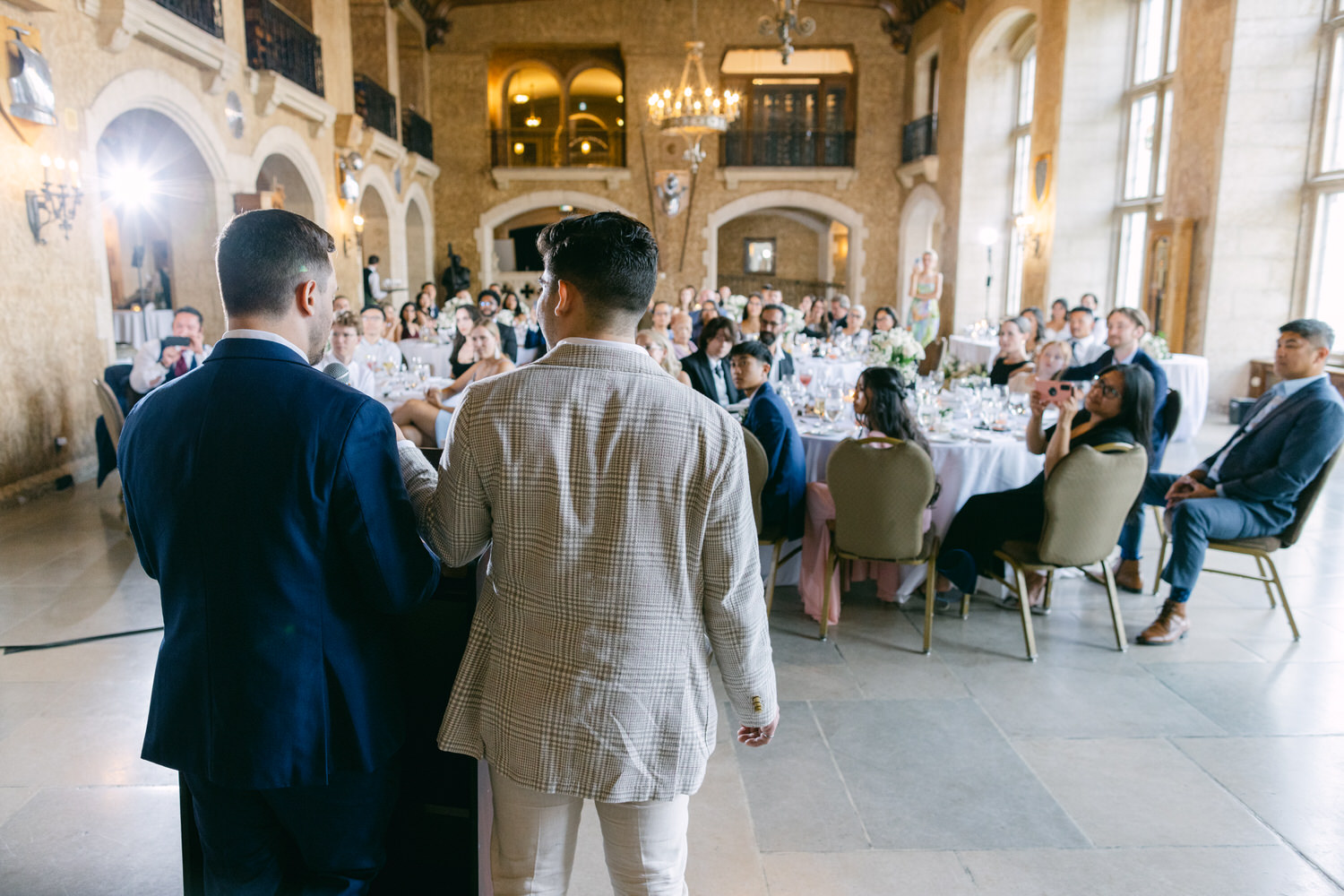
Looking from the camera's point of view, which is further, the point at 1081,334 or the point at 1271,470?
the point at 1081,334

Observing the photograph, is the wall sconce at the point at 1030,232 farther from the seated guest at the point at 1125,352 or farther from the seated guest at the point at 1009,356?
the seated guest at the point at 1125,352

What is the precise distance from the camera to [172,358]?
5262mm

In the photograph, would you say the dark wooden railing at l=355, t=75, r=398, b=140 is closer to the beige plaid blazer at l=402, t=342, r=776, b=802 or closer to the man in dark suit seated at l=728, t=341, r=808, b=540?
the man in dark suit seated at l=728, t=341, r=808, b=540

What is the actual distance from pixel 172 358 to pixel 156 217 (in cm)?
979

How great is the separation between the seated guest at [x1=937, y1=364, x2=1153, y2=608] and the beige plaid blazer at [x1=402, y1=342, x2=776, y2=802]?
2.48m

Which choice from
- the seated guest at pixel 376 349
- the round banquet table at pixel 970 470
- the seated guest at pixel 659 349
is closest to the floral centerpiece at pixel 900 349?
the round banquet table at pixel 970 470

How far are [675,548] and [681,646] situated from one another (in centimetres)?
15

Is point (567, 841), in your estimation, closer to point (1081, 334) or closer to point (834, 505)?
point (834, 505)

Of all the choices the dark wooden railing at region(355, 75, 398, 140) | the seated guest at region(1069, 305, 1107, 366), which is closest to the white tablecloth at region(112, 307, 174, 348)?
the dark wooden railing at region(355, 75, 398, 140)

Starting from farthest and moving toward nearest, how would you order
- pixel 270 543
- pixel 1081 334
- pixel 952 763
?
pixel 1081 334 < pixel 952 763 < pixel 270 543

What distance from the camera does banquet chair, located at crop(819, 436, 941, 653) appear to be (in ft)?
11.2

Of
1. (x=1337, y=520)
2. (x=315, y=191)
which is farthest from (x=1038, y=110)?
(x=315, y=191)

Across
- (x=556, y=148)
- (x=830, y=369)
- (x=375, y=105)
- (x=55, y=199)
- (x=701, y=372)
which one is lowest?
(x=830, y=369)

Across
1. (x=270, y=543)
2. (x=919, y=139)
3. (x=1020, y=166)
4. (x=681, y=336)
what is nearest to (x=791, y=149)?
(x=919, y=139)
